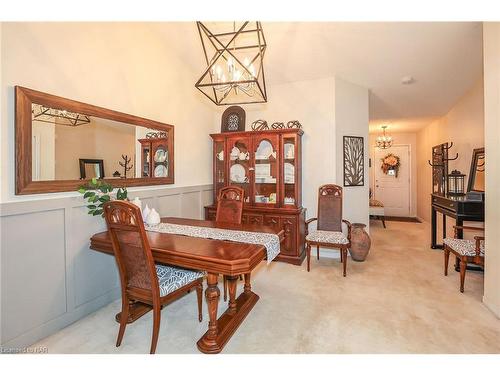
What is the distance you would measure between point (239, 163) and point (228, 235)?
6.27 ft

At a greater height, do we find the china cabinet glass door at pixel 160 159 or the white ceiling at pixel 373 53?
the white ceiling at pixel 373 53

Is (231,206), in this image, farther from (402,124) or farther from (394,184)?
(394,184)

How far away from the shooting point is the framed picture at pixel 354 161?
3.85 meters

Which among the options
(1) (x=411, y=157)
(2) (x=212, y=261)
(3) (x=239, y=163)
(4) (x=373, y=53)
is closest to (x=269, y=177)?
(3) (x=239, y=163)

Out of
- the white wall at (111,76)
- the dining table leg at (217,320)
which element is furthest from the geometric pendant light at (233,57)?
the dining table leg at (217,320)

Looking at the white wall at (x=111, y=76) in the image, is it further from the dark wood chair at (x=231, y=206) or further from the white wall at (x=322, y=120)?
the white wall at (x=322, y=120)

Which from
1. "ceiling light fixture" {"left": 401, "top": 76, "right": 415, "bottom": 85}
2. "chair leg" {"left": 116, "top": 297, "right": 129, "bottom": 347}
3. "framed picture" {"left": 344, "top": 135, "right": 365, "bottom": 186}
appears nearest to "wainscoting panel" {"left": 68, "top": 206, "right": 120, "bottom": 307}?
"chair leg" {"left": 116, "top": 297, "right": 129, "bottom": 347}

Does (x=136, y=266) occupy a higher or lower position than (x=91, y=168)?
lower

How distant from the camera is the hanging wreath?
729 cm

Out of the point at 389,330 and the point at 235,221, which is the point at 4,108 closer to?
the point at 235,221

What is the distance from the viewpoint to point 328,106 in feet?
12.1

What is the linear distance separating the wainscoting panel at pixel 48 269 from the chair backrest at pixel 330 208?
2.68m

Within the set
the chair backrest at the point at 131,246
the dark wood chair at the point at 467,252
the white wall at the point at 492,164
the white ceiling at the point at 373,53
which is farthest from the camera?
the white ceiling at the point at 373,53

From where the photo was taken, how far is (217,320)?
201cm
